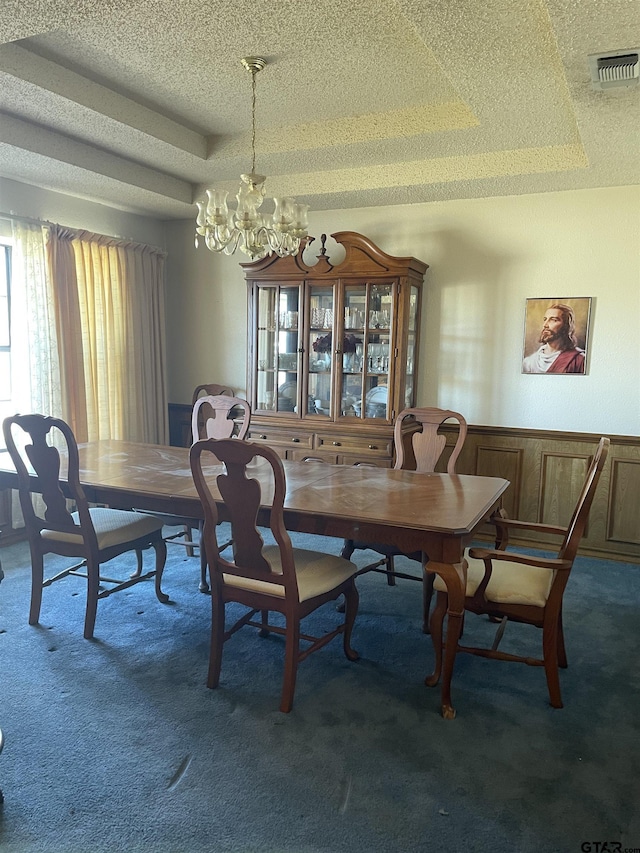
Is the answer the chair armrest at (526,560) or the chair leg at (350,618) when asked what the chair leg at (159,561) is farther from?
the chair armrest at (526,560)

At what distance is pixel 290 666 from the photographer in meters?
2.25

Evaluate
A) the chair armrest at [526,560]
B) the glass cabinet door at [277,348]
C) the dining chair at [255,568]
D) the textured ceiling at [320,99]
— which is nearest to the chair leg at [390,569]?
the dining chair at [255,568]

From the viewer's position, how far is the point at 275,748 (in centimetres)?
204

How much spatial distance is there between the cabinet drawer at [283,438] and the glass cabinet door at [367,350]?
1.13 feet

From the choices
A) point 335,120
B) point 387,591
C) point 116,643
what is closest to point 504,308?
point 335,120

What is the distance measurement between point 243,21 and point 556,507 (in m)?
3.42

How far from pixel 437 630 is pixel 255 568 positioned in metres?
0.76

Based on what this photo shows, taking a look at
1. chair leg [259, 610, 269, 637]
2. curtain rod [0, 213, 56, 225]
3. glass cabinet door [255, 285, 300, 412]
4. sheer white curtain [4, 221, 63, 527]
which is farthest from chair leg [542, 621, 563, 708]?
curtain rod [0, 213, 56, 225]

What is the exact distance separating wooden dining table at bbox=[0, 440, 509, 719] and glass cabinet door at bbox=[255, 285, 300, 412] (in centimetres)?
133

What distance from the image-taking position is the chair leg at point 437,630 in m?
2.35

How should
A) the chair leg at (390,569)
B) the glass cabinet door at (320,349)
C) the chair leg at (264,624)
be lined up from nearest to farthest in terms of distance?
the chair leg at (264,624) → the chair leg at (390,569) → the glass cabinet door at (320,349)

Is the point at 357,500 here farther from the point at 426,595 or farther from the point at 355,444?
the point at 355,444

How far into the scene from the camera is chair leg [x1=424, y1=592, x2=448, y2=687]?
2.35m

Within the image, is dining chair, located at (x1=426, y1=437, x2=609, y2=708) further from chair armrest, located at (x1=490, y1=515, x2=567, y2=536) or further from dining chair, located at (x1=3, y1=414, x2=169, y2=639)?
dining chair, located at (x1=3, y1=414, x2=169, y2=639)
